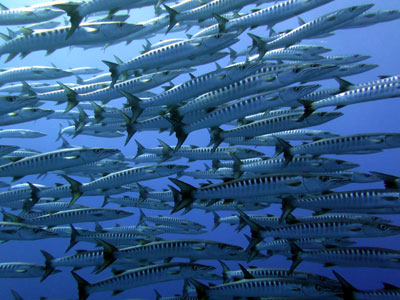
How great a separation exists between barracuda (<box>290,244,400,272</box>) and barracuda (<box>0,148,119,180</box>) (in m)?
3.36

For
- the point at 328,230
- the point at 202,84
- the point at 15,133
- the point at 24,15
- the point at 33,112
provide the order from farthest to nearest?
1. the point at 15,133
2. the point at 33,112
3. the point at 24,15
4. the point at 328,230
5. the point at 202,84

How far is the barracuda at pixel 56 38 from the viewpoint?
453 cm

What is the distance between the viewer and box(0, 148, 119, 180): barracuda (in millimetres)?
4922

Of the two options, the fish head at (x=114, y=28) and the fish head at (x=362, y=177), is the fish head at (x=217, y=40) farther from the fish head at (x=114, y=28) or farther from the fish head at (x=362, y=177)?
the fish head at (x=362, y=177)

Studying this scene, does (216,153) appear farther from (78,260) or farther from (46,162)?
(78,260)

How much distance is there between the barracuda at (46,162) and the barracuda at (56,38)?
153 centimetres

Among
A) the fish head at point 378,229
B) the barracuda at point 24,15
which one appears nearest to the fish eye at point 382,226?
the fish head at point 378,229

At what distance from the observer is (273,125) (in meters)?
4.84

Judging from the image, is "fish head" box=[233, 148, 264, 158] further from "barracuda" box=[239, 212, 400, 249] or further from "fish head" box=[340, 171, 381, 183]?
"barracuda" box=[239, 212, 400, 249]

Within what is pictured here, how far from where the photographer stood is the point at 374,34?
2492cm

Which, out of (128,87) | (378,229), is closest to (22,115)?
(128,87)

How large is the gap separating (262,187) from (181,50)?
2.17 meters

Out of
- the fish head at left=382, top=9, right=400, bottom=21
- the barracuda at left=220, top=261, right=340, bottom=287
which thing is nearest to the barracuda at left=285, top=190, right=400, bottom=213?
the barracuda at left=220, top=261, right=340, bottom=287

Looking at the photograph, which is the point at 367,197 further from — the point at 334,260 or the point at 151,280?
the point at 151,280
